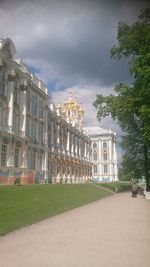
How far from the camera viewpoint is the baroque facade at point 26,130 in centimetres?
3753

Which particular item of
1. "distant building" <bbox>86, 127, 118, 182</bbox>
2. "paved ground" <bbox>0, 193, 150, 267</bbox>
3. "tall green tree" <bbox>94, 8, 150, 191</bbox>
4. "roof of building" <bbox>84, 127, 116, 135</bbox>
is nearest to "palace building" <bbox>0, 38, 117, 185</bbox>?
"tall green tree" <bbox>94, 8, 150, 191</bbox>

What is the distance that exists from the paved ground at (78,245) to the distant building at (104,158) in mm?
93944

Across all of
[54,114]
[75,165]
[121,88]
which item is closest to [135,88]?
[121,88]

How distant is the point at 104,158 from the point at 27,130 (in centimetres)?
6643

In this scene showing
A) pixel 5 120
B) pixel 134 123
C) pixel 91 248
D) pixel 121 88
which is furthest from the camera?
pixel 5 120

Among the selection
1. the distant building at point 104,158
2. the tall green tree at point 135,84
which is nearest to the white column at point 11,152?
the tall green tree at point 135,84

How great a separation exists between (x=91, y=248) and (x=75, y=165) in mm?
65821

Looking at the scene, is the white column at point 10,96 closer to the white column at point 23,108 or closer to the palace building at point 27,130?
the palace building at point 27,130

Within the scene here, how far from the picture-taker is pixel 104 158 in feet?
354

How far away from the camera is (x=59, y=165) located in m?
61.8

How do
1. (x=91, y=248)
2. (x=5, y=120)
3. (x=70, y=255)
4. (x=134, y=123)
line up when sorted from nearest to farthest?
(x=70, y=255) < (x=91, y=248) < (x=134, y=123) < (x=5, y=120)

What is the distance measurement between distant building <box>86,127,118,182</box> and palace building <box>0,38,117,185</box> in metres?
38.1

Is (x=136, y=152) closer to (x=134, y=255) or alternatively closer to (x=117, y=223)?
(x=117, y=223)

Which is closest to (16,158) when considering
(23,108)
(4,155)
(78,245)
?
(4,155)
